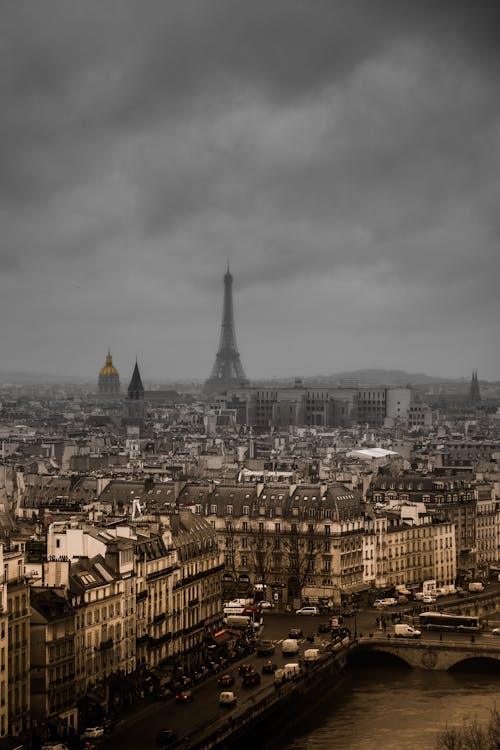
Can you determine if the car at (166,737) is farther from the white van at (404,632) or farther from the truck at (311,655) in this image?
the white van at (404,632)

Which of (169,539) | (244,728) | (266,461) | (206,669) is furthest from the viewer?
(266,461)

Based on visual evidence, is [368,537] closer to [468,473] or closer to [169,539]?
[169,539]

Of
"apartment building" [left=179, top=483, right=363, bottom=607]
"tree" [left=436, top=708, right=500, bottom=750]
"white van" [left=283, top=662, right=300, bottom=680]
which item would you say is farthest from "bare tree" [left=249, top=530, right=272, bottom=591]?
"tree" [left=436, top=708, right=500, bottom=750]

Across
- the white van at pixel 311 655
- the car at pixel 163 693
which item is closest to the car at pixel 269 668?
the white van at pixel 311 655

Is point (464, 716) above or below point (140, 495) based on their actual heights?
below

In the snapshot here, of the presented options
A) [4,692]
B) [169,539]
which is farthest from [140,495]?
[4,692]

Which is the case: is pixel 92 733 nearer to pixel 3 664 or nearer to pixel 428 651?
pixel 3 664

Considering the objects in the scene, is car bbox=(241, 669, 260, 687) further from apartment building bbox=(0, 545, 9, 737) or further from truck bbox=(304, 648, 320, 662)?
apartment building bbox=(0, 545, 9, 737)
